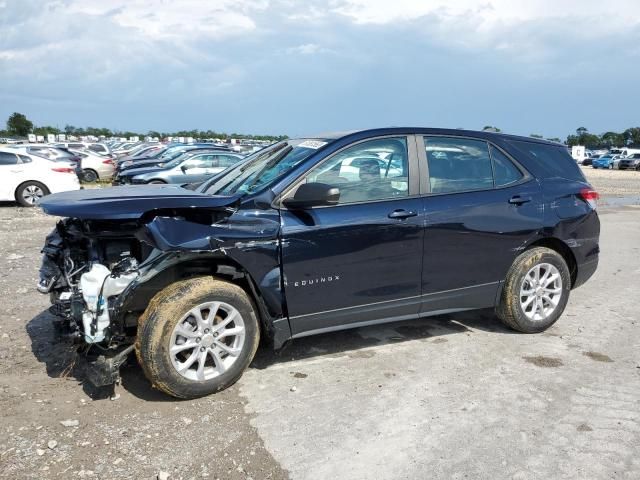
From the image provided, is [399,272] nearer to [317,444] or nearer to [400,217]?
[400,217]

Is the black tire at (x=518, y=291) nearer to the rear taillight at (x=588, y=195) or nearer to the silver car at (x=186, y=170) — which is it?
the rear taillight at (x=588, y=195)

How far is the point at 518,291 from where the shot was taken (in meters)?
4.89

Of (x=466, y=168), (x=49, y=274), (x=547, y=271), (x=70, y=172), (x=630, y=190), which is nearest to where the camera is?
(x=49, y=274)

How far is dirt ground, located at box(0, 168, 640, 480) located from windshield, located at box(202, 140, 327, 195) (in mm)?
1407

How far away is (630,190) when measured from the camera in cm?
2317

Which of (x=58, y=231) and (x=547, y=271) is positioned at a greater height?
(x=58, y=231)

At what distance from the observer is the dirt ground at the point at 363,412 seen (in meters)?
3.05

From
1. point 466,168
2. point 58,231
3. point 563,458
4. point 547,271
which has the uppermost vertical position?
point 466,168

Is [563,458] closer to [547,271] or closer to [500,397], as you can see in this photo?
[500,397]

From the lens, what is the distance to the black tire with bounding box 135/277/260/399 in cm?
357

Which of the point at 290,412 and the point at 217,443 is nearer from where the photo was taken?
the point at 217,443

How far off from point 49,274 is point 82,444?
148 cm

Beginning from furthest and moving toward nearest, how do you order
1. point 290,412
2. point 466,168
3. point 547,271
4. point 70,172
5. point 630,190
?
point 630,190 < point 70,172 < point 547,271 < point 466,168 < point 290,412

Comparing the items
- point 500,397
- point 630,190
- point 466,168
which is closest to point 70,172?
point 466,168
